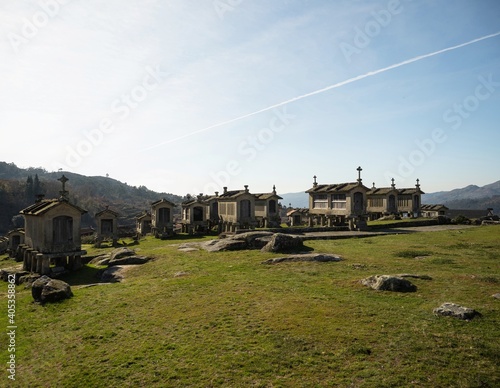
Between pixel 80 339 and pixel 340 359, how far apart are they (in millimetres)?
9164

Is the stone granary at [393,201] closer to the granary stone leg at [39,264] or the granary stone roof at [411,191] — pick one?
the granary stone roof at [411,191]

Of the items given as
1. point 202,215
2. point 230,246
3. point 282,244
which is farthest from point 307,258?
point 202,215

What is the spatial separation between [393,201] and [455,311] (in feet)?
149

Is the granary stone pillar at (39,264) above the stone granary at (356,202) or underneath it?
underneath

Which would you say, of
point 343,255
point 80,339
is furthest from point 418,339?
point 343,255

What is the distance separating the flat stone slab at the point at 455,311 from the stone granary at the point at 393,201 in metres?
43.5

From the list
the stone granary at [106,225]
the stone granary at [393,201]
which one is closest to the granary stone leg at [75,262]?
the stone granary at [106,225]

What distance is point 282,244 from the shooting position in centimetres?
2472

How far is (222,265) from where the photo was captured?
21812 mm

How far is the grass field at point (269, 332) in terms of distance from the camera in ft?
28.0

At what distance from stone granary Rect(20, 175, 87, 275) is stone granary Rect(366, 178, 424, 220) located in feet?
143

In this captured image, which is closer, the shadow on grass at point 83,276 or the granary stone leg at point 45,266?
the shadow on grass at point 83,276

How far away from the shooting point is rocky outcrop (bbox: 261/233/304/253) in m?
24.6

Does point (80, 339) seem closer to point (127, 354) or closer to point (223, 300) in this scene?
point (127, 354)
